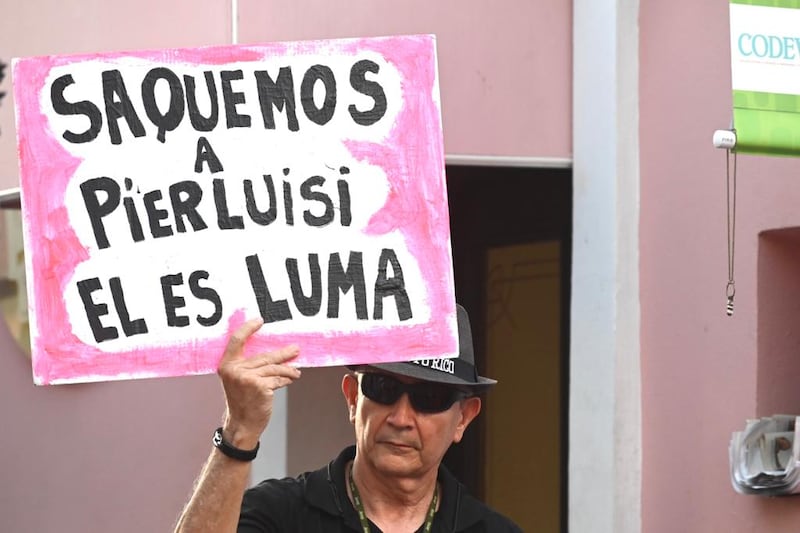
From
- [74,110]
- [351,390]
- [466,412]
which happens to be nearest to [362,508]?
[351,390]

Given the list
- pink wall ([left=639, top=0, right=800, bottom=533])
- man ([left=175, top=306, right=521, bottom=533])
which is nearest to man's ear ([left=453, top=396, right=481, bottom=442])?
man ([left=175, top=306, right=521, bottom=533])

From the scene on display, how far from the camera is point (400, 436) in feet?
12.2

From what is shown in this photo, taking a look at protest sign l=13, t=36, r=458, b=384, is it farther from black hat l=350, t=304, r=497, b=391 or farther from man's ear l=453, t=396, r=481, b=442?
man's ear l=453, t=396, r=481, b=442

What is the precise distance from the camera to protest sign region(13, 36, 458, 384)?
3.36 metres

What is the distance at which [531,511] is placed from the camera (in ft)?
29.7

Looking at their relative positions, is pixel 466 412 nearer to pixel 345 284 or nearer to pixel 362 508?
pixel 362 508

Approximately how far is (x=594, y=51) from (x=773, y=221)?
1.46 m

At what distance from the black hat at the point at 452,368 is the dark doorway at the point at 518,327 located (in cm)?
474

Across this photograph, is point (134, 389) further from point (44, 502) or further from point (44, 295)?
point (44, 295)

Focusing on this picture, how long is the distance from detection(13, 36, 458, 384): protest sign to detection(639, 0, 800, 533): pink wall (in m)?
3.11

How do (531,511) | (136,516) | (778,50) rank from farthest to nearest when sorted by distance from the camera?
(531,511)
(136,516)
(778,50)

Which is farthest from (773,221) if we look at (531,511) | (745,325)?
(531,511)

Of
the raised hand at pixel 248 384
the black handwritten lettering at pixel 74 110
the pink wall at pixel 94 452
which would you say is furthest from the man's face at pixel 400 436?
the pink wall at pixel 94 452

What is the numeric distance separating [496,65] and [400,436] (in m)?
4.07
